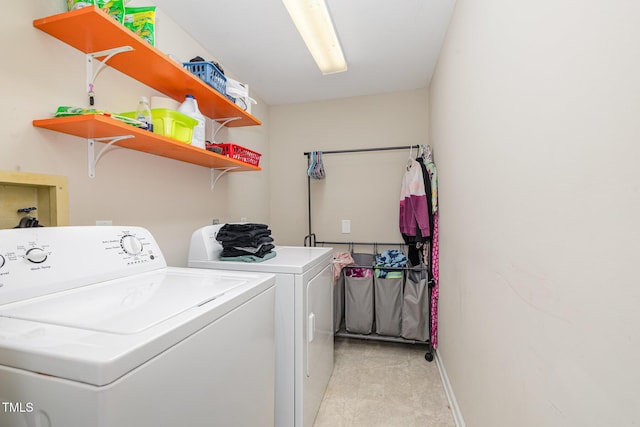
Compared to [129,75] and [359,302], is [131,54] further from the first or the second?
[359,302]

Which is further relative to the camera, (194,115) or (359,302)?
(359,302)

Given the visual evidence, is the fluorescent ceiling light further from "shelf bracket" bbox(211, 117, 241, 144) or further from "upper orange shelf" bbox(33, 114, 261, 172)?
"upper orange shelf" bbox(33, 114, 261, 172)

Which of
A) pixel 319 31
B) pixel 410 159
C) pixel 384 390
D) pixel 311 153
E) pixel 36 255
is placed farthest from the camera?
pixel 311 153

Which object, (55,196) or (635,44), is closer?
(635,44)

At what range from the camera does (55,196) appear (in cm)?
110

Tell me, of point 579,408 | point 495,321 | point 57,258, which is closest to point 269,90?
point 57,258

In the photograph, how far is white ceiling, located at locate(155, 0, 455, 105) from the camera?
5.66 feet

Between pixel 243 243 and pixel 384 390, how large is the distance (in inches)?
57.6

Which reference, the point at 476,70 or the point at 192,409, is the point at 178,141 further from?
the point at 476,70

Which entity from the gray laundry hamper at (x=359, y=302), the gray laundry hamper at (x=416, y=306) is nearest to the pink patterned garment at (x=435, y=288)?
the gray laundry hamper at (x=416, y=306)

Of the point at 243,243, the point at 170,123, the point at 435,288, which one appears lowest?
the point at 435,288

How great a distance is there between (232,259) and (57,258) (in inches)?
32.2

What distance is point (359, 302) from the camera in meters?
2.58

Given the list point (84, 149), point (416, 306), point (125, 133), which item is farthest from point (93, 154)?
point (416, 306)
